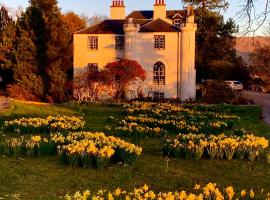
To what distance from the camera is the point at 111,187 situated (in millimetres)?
6953

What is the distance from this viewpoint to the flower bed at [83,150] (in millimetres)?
7977

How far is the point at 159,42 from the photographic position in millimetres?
37625

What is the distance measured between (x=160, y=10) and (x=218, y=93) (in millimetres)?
10513

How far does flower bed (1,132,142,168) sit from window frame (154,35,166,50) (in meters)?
28.1

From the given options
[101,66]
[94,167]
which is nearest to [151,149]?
[94,167]

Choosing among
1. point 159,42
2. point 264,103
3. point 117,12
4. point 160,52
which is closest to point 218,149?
point 264,103

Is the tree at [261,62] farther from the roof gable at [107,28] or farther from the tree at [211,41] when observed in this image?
the roof gable at [107,28]

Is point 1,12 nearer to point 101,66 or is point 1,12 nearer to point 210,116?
point 101,66

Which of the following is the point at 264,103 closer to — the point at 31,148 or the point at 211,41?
the point at 211,41

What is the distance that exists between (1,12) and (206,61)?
2307cm

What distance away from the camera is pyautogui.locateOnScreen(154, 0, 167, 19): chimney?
4000 cm

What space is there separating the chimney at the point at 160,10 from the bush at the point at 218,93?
350 inches

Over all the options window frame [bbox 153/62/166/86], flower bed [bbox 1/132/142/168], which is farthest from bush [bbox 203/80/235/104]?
flower bed [bbox 1/132/142/168]

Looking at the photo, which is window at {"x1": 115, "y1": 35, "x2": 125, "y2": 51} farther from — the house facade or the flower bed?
the flower bed
